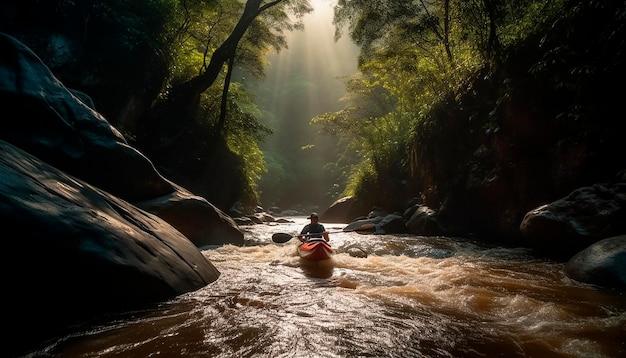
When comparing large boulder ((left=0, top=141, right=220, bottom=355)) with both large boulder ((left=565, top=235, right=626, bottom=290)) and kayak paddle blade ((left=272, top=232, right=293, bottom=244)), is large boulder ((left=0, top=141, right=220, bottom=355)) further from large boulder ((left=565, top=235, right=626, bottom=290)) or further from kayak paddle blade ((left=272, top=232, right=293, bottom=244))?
kayak paddle blade ((left=272, top=232, right=293, bottom=244))

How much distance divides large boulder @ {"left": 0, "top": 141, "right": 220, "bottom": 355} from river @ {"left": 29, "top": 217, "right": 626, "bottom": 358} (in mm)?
186

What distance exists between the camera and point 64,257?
7.80 feet

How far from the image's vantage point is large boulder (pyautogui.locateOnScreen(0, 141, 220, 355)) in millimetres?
2152

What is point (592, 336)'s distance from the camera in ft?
7.64

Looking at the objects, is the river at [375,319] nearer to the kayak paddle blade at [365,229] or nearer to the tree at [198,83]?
the kayak paddle blade at [365,229]

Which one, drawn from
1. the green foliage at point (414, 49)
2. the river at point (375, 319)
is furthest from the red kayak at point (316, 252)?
the green foliage at point (414, 49)

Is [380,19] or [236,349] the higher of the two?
[380,19]

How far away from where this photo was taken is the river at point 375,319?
83.9 inches

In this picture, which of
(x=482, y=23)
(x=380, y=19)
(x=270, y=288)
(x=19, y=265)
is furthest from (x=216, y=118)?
(x=19, y=265)

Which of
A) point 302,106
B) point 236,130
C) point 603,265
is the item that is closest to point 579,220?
point 603,265

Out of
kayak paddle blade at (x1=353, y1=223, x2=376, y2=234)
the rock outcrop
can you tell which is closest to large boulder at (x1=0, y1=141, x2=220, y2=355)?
the rock outcrop

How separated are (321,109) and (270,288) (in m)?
49.1

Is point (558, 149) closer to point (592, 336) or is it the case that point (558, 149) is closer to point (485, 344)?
point (592, 336)

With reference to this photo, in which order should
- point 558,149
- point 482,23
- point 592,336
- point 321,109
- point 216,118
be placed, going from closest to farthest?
point 592,336 → point 558,149 → point 482,23 → point 216,118 → point 321,109
